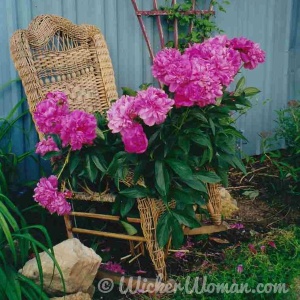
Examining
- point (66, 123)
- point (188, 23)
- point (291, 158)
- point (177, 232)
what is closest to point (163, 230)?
point (177, 232)

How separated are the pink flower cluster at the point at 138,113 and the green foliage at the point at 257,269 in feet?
2.80

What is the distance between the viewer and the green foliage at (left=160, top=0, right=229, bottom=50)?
184 inches

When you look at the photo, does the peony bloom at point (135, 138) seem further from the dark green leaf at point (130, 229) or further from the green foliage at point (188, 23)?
the green foliage at point (188, 23)

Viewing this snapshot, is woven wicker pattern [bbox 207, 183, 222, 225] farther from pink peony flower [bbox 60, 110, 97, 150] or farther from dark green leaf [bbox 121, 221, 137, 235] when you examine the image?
pink peony flower [bbox 60, 110, 97, 150]

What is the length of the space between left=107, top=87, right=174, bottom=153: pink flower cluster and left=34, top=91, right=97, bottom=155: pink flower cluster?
167 millimetres

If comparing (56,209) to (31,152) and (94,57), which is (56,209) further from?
(94,57)

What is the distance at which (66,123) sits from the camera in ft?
10.4

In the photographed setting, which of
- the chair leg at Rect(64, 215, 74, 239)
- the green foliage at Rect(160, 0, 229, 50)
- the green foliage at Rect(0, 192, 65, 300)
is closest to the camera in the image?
the green foliage at Rect(0, 192, 65, 300)

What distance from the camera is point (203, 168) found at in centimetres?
351

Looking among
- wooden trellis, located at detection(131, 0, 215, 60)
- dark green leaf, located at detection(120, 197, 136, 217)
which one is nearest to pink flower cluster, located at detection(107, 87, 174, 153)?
dark green leaf, located at detection(120, 197, 136, 217)

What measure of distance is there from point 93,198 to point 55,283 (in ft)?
1.82

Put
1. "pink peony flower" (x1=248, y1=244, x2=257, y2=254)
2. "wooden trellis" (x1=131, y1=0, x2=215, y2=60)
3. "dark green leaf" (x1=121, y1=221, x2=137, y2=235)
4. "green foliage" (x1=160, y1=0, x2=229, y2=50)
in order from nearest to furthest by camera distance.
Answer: "dark green leaf" (x1=121, y1=221, x2=137, y2=235), "pink peony flower" (x1=248, y1=244, x2=257, y2=254), "wooden trellis" (x1=131, y1=0, x2=215, y2=60), "green foliage" (x1=160, y1=0, x2=229, y2=50)

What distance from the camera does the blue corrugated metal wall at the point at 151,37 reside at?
13.1 feet

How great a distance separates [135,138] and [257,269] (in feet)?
3.56
